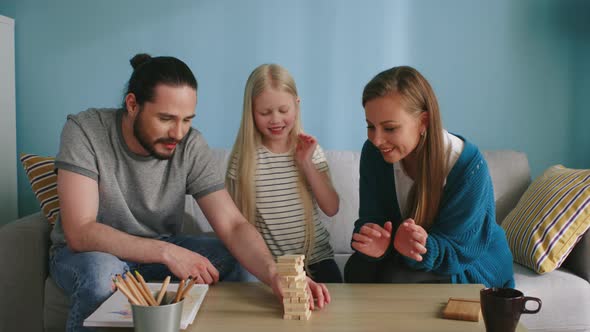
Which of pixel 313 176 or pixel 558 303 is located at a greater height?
pixel 313 176

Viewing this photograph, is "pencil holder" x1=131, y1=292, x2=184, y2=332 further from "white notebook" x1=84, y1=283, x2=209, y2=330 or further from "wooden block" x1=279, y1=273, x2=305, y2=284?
"wooden block" x1=279, y1=273, x2=305, y2=284

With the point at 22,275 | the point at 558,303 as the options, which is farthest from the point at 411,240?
the point at 22,275

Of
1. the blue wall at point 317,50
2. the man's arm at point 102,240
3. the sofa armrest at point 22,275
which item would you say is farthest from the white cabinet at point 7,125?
the man's arm at point 102,240

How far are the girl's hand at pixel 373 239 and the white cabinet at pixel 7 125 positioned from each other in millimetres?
1758

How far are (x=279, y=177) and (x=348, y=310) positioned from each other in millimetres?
838

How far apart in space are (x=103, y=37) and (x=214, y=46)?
0.50 m

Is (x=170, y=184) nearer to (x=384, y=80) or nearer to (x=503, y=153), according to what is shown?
(x=384, y=80)

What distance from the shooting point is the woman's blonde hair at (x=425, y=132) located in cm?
167

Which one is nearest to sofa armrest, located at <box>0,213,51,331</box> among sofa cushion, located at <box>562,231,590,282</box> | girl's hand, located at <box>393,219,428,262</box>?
girl's hand, located at <box>393,219,428,262</box>

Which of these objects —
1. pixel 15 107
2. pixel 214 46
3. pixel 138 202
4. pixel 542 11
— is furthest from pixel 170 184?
pixel 542 11

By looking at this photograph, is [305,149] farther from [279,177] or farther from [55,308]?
[55,308]

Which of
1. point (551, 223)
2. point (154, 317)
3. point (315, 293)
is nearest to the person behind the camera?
point (154, 317)

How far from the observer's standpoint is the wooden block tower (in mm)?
1247

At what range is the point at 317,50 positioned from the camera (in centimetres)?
271
